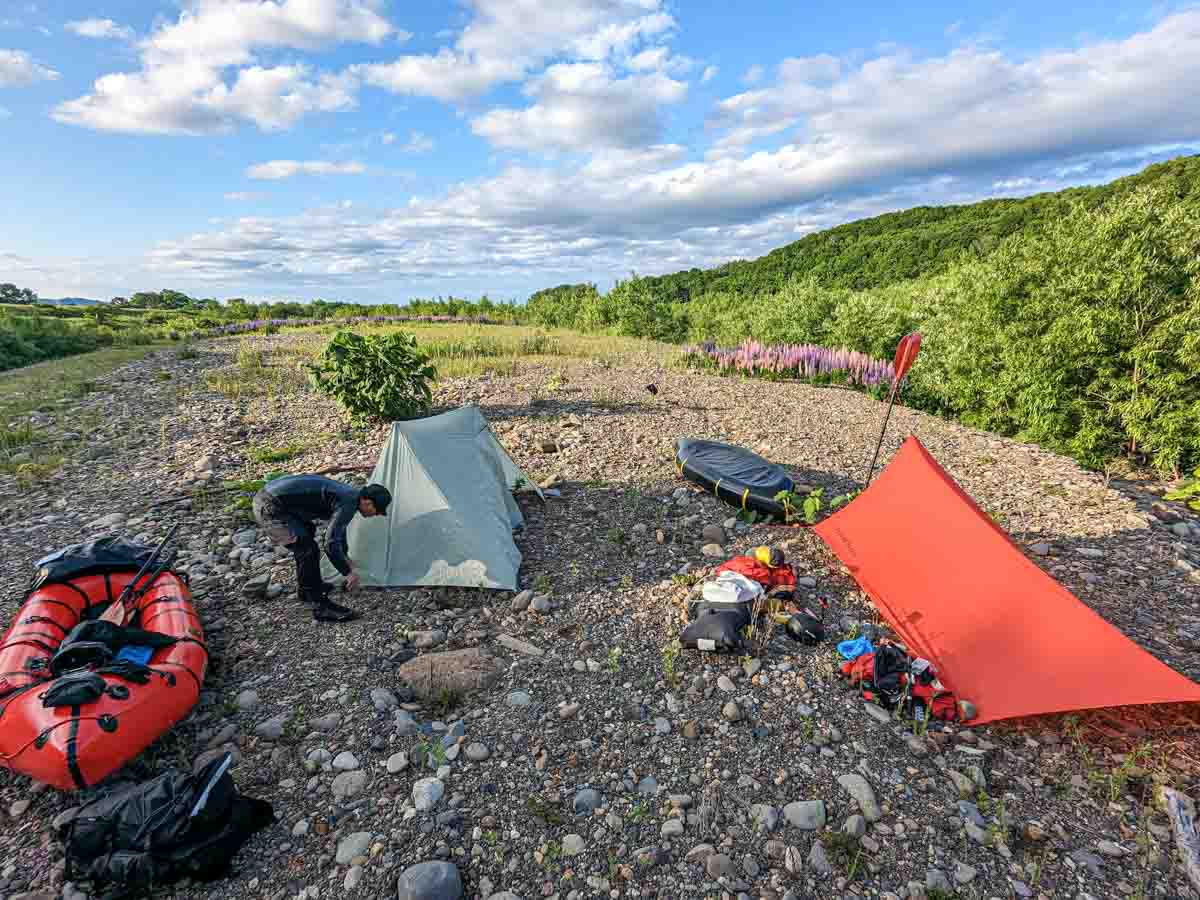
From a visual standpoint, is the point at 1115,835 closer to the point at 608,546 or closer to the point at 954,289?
the point at 608,546

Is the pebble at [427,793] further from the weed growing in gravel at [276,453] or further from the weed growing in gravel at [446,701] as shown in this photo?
the weed growing in gravel at [276,453]

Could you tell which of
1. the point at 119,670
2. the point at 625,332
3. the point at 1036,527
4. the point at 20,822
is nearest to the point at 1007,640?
the point at 1036,527

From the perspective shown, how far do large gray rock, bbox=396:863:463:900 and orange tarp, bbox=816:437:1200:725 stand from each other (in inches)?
156

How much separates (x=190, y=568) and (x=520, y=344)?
53.6 ft

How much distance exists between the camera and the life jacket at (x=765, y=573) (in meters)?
5.73

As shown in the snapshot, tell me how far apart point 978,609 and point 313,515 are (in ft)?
21.3

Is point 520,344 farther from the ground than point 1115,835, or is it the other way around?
point 520,344

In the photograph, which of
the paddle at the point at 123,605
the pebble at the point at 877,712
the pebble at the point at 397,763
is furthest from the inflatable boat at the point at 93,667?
the pebble at the point at 877,712

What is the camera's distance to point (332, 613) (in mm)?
5492

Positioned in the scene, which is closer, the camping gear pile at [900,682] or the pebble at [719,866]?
the pebble at [719,866]

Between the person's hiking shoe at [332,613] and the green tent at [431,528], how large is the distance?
49 cm

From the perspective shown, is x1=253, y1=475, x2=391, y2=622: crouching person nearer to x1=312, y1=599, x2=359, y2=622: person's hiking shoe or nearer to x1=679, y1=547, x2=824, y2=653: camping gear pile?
x1=312, y1=599, x2=359, y2=622: person's hiking shoe

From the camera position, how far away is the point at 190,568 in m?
6.17

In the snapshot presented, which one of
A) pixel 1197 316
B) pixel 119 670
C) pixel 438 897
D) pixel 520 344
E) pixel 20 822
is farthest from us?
pixel 520 344
